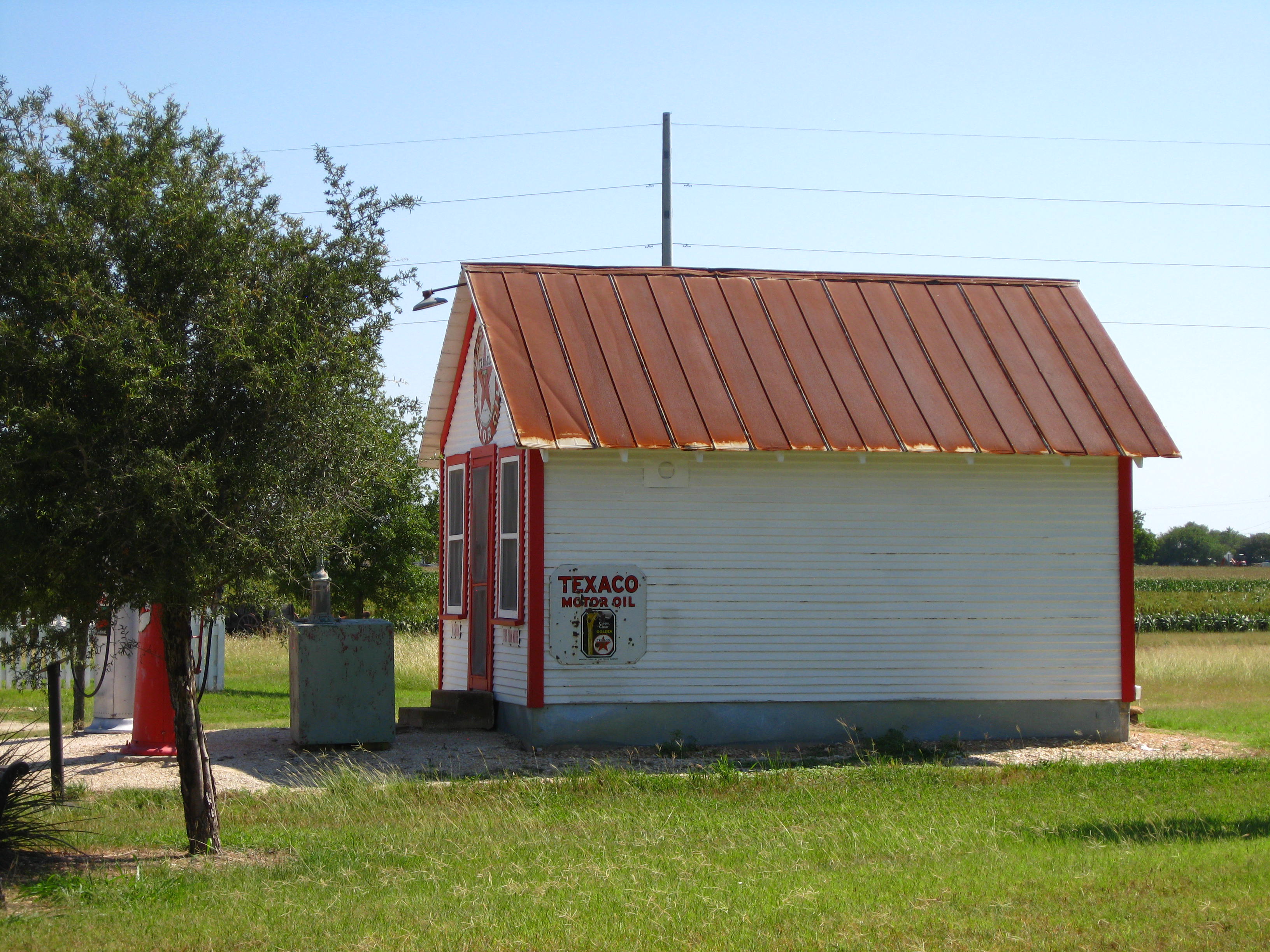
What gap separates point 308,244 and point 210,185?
26.8 inches

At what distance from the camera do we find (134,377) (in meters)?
7.15

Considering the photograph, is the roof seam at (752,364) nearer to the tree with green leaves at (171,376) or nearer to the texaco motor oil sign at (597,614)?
the texaco motor oil sign at (597,614)

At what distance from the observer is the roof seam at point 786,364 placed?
13.7 meters

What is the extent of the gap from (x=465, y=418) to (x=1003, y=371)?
6476mm

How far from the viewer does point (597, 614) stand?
525 inches

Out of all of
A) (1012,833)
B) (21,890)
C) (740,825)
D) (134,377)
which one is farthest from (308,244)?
(1012,833)

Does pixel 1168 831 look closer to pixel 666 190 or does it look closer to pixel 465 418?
pixel 465 418

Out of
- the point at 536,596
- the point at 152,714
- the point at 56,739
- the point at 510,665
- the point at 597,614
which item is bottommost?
the point at 152,714

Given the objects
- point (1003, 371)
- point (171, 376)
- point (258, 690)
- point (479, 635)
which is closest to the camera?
point (171, 376)

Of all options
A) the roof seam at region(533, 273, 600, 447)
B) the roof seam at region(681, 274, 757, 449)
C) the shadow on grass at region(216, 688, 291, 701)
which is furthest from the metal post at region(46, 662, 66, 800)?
the shadow on grass at region(216, 688, 291, 701)

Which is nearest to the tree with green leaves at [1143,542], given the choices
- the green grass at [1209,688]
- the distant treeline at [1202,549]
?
the distant treeline at [1202,549]

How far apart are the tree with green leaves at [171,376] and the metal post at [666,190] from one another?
16.8 metres

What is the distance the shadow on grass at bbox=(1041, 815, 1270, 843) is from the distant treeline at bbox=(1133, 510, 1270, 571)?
366 feet

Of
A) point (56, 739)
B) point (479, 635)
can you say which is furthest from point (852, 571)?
point (56, 739)
